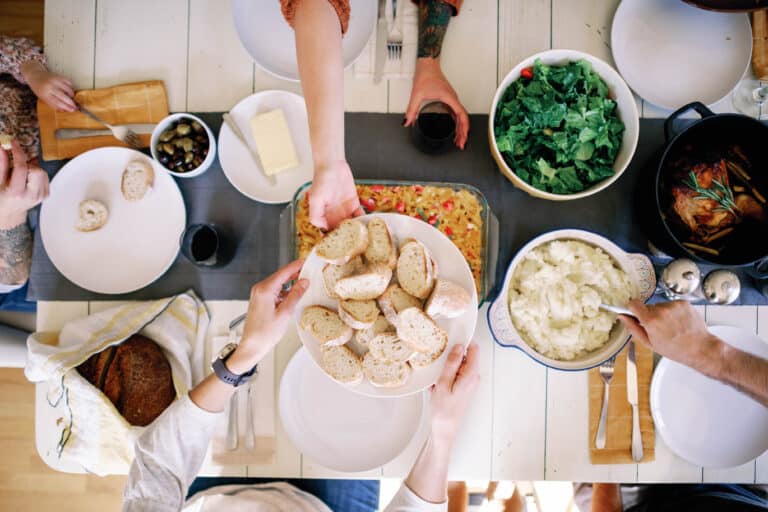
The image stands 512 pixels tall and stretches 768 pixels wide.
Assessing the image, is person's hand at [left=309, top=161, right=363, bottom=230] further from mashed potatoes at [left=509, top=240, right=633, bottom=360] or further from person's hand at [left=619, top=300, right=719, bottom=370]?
person's hand at [left=619, top=300, right=719, bottom=370]

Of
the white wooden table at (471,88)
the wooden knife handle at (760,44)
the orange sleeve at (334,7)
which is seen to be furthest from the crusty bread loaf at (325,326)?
the wooden knife handle at (760,44)

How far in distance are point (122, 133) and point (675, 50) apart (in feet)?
5.05

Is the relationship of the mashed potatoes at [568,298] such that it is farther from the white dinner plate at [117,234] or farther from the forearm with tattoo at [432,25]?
the white dinner plate at [117,234]

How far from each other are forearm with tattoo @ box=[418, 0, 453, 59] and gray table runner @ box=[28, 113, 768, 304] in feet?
0.65

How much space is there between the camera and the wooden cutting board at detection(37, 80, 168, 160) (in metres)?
1.38

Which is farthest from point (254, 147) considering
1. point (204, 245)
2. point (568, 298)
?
point (568, 298)

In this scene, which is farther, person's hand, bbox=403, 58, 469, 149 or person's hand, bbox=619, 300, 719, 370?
person's hand, bbox=403, 58, 469, 149

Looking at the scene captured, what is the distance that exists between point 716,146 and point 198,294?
1.39 m

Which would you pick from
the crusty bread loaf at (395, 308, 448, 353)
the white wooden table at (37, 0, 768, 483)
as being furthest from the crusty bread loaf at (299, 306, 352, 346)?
the white wooden table at (37, 0, 768, 483)

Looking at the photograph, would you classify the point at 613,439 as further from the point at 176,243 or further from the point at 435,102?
the point at 176,243

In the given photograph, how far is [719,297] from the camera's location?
4.00 feet

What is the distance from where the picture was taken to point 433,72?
1313 millimetres

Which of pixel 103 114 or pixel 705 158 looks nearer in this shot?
pixel 705 158

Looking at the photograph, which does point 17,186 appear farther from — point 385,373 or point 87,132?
point 385,373
